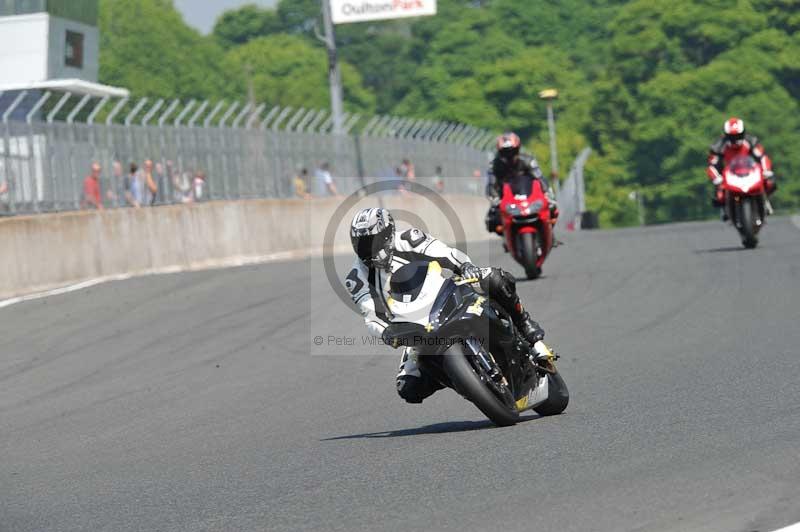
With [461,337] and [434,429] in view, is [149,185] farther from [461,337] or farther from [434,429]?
[461,337]

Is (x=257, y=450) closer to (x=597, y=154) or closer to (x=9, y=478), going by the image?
(x=9, y=478)

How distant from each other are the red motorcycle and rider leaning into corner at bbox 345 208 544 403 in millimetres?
8965

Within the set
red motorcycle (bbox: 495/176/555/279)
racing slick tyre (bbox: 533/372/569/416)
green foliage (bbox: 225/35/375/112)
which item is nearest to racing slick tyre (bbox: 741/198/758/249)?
red motorcycle (bbox: 495/176/555/279)

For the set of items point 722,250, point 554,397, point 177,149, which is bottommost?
point 722,250

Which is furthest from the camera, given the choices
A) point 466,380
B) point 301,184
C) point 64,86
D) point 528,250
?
point 64,86

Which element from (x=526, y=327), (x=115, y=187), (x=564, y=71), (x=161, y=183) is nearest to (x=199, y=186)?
(x=161, y=183)

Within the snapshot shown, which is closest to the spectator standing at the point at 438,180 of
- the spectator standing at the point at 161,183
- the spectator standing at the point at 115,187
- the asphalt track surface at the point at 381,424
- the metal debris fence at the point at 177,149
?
the metal debris fence at the point at 177,149

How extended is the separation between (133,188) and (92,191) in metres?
1.29

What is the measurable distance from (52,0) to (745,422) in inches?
1276

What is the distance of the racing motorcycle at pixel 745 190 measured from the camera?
20328 mm

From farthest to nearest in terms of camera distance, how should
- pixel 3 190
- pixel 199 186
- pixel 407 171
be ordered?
pixel 407 171 → pixel 199 186 → pixel 3 190

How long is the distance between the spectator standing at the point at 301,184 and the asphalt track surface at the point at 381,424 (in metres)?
11.6

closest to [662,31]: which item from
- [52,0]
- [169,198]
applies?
[52,0]

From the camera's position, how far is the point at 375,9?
116 feet
